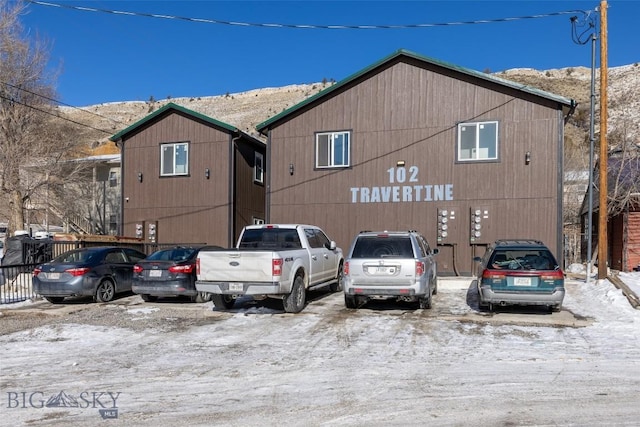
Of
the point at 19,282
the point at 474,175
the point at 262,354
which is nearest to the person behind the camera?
the point at 262,354

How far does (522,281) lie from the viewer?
33.6ft

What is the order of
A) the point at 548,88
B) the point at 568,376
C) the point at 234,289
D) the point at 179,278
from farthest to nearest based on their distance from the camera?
the point at 548,88, the point at 179,278, the point at 234,289, the point at 568,376

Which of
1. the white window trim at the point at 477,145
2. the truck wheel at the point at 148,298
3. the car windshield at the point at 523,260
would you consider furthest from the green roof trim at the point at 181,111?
the car windshield at the point at 523,260

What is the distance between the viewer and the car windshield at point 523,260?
1030 cm

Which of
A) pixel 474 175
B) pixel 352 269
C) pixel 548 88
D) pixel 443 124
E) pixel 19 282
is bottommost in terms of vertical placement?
pixel 19 282

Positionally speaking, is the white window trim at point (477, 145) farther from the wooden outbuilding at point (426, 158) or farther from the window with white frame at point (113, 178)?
the window with white frame at point (113, 178)

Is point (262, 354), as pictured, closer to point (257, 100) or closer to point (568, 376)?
point (568, 376)

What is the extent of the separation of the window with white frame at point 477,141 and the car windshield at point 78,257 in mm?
11912

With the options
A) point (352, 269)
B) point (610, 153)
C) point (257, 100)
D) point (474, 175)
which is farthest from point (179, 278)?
point (257, 100)

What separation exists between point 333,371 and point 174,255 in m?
7.53

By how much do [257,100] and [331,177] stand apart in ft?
285

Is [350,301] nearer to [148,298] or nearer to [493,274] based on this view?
[493,274]

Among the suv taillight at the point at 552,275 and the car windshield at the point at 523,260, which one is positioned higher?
the car windshield at the point at 523,260

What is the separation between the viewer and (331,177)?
741 inches
